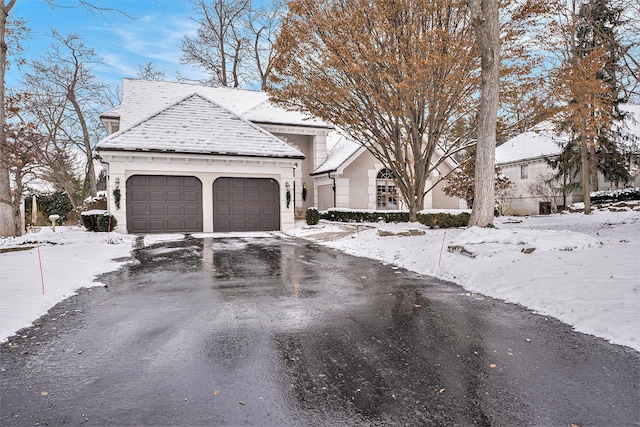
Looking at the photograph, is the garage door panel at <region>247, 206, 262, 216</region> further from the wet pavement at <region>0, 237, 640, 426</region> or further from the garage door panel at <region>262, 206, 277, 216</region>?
the wet pavement at <region>0, 237, 640, 426</region>

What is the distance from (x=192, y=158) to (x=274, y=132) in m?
7.48

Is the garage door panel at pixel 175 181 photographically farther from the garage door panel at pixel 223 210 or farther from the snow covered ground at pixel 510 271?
the snow covered ground at pixel 510 271

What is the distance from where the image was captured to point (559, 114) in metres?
13.8

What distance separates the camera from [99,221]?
15898mm

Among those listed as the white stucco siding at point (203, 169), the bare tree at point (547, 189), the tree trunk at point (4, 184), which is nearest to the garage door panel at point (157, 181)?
the white stucco siding at point (203, 169)

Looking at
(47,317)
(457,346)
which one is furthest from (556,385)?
(47,317)

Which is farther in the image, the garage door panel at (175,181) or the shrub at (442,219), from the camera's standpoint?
the garage door panel at (175,181)

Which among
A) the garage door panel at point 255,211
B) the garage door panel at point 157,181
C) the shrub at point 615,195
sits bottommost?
the garage door panel at point 255,211

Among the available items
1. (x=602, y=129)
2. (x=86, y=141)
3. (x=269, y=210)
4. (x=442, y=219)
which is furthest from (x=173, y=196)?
(x=602, y=129)

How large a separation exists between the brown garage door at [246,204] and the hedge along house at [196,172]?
0.15 feet

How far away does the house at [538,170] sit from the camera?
80.3 ft

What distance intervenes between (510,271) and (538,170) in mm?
25084

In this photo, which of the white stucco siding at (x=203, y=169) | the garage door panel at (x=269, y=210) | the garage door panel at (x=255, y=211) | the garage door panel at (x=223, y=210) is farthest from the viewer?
the garage door panel at (x=269, y=210)

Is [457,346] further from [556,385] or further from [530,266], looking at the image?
[530,266]
